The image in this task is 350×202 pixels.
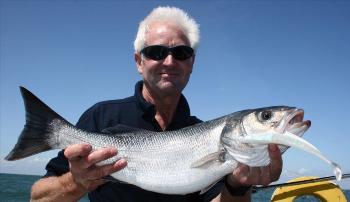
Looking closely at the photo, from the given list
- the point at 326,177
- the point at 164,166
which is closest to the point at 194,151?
the point at 164,166

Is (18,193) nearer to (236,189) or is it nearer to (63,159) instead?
(63,159)

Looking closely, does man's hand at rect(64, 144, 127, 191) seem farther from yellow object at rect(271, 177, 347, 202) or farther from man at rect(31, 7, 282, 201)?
yellow object at rect(271, 177, 347, 202)

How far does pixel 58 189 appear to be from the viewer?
199 inches

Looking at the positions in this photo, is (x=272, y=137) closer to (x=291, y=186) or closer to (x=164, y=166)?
(x=164, y=166)

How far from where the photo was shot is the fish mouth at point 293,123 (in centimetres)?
441

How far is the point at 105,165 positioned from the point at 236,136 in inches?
64.9

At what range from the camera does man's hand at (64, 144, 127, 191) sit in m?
4.47

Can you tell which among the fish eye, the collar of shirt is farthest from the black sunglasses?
the fish eye

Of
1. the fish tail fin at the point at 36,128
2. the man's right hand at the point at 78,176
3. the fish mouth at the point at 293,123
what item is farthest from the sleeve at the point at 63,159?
the fish mouth at the point at 293,123

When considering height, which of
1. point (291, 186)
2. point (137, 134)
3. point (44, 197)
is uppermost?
point (137, 134)

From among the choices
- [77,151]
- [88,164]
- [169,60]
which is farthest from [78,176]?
[169,60]

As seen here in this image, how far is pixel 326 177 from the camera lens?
7.38 metres

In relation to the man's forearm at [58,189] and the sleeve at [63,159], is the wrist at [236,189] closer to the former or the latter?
the man's forearm at [58,189]

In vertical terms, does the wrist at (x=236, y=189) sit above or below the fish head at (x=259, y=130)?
below
